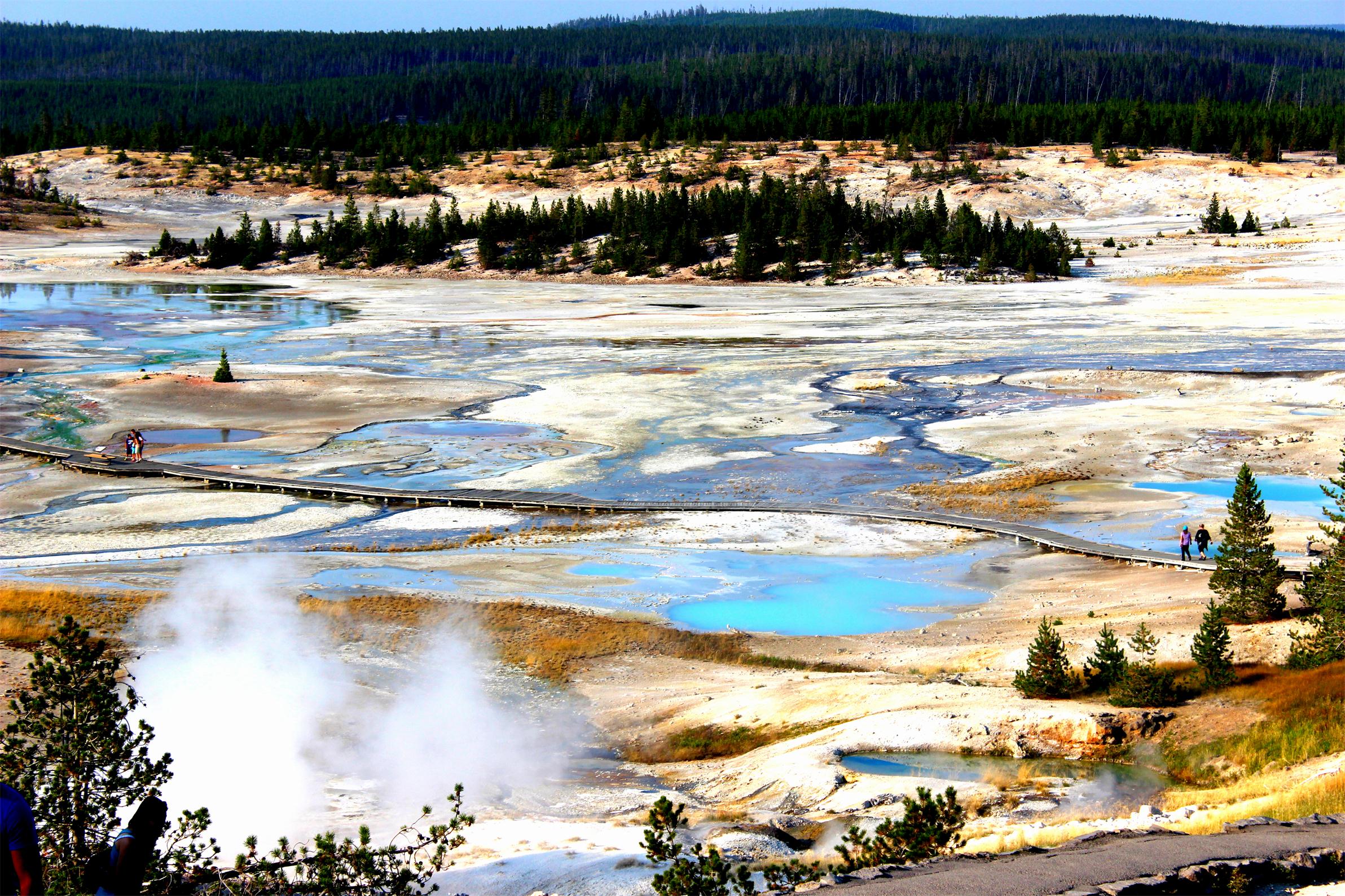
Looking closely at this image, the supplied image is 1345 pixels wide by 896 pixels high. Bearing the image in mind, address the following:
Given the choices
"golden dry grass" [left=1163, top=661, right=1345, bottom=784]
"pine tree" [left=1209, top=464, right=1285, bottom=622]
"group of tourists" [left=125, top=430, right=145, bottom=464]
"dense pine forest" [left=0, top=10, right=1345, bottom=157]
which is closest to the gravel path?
"golden dry grass" [left=1163, top=661, right=1345, bottom=784]

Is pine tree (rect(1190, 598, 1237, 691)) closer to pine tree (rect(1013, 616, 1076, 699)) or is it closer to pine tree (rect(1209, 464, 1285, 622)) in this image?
pine tree (rect(1013, 616, 1076, 699))

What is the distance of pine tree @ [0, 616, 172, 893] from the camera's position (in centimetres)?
970

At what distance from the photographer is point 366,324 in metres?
61.7

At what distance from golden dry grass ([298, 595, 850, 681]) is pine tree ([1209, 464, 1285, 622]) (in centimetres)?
565

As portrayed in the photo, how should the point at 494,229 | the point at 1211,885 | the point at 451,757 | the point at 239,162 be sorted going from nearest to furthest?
the point at 1211,885 → the point at 451,757 → the point at 494,229 → the point at 239,162

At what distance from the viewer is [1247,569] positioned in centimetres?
1941

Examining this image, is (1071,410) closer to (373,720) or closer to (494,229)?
(373,720)

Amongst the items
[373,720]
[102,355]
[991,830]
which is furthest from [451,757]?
[102,355]

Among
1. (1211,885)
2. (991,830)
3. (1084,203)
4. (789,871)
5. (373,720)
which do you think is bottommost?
(373,720)

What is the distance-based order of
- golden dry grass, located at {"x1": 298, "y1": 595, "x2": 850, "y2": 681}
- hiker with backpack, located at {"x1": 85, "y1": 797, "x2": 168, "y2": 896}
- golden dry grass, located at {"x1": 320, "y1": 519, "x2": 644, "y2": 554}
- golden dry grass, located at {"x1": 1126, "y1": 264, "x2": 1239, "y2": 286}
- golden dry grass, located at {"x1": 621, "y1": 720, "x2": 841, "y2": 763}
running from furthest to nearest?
golden dry grass, located at {"x1": 1126, "y1": 264, "x2": 1239, "y2": 286} → golden dry grass, located at {"x1": 320, "y1": 519, "x2": 644, "y2": 554} → golden dry grass, located at {"x1": 298, "y1": 595, "x2": 850, "y2": 681} → golden dry grass, located at {"x1": 621, "y1": 720, "x2": 841, "y2": 763} → hiker with backpack, located at {"x1": 85, "y1": 797, "x2": 168, "y2": 896}

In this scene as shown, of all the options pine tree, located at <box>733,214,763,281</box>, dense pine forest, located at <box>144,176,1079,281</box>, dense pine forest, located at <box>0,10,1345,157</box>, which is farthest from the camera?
dense pine forest, located at <box>0,10,1345,157</box>

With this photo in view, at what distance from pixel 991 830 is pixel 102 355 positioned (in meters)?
46.4

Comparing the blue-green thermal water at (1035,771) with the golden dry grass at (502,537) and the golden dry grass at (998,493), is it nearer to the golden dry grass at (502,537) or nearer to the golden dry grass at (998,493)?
the golden dry grass at (502,537)

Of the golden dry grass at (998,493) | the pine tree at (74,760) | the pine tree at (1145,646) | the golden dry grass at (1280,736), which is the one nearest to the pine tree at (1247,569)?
the pine tree at (1145,646)
